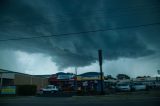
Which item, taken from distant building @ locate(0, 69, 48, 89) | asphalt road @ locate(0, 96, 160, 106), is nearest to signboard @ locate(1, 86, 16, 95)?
distant building @ locate(0, 69, 48, 89)

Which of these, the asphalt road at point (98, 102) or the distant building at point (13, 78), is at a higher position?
the distant building at point (13, 78)

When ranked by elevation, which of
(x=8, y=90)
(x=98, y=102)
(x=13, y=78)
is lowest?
(x=98, y=102)

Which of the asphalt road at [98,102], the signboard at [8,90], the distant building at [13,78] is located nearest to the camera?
the asphalt road at [98,102]

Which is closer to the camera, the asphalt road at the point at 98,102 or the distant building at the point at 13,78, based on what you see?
the asphalt road at the point at 98,102

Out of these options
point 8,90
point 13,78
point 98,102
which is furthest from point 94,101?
point 13,78

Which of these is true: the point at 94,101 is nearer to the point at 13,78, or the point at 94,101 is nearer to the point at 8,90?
the point at 8,90

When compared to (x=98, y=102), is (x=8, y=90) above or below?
above

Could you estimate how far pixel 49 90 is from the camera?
49.4 meters

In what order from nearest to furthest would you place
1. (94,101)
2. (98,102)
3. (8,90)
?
(98,102) < (94,101) < (8,90)

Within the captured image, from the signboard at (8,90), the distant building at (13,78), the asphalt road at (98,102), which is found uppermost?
the distant building at (13,78)

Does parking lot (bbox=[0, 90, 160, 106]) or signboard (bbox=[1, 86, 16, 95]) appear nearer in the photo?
parking lot (bbox=[0, 90, 160, 106])

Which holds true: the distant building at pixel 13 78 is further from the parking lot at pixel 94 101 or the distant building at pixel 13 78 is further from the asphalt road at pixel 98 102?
the asphalt road at pixel 98 102

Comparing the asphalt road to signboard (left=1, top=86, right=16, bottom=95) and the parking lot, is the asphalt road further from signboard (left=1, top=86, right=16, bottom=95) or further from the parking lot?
signboard (left=1, top=86, right=16, bottom=95)

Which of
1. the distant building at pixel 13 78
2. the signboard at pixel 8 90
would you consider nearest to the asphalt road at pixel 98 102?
the signboard at pixel 8 90
